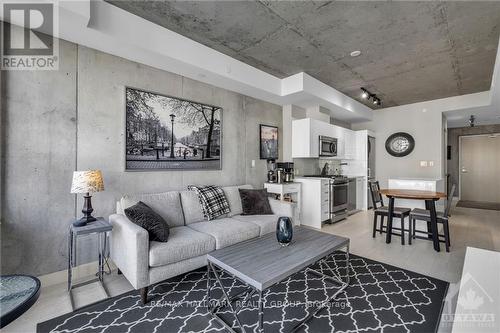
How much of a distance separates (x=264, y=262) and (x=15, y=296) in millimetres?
1492

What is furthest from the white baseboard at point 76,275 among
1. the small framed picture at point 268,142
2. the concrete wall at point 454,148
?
the concrete wall at point 454,148

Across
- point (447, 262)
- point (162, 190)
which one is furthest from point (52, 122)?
point (447, 262)

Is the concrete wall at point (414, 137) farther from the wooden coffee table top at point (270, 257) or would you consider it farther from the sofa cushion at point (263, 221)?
the wooden coffee table top at point (270, 257)

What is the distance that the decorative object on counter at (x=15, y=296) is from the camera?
114 centimetres

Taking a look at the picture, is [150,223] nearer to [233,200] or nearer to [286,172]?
[233,200]

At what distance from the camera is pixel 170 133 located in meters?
3.21

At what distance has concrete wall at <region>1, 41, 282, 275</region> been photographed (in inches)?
85.0

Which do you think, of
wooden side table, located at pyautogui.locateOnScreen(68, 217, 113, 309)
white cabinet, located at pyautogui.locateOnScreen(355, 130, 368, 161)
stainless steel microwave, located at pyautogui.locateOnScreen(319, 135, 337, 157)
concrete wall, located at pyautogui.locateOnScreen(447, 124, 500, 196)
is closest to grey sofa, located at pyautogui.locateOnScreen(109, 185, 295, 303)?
wooden side table, located at pyautogui.locateOnScreen(68, 217, 113, 309)

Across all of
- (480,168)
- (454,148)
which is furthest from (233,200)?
(480,168)

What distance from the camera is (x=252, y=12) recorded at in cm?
247

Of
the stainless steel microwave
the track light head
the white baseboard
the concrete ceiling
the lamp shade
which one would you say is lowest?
the white baseboard

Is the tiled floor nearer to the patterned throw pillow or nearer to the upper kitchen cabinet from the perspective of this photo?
the patterned throw pillow

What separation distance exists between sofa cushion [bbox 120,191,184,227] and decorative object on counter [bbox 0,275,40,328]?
3.75 feet

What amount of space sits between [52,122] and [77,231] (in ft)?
3.73
